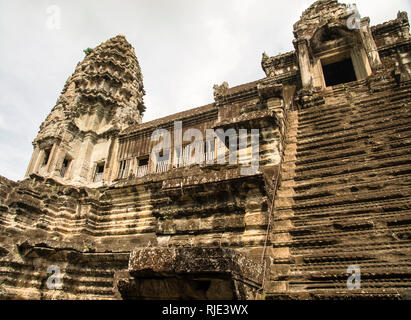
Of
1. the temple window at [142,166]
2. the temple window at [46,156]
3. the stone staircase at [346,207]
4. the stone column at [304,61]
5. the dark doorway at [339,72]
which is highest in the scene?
the dark doorway at [339,72]

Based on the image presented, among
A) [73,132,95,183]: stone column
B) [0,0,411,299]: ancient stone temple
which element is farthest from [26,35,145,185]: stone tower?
[0,0,411,299]: ancient stone temple

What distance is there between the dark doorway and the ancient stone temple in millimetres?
74

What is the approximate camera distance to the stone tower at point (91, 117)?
16688 mm

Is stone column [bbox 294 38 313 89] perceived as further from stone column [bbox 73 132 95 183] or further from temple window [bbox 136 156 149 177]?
stone column [bbox 73 132 95 183]

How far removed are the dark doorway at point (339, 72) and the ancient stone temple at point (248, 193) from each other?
7cm

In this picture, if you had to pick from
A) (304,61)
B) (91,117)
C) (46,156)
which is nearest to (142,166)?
A: (91,117)

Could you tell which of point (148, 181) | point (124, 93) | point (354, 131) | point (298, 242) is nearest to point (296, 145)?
point (354, 131)

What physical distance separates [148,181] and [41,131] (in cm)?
1098

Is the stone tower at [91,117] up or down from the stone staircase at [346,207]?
up

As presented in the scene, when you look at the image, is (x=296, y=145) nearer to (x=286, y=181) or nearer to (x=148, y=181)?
(x=286, y=181)

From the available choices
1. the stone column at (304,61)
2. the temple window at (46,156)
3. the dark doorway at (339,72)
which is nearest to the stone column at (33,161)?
the temple window at (46,156)

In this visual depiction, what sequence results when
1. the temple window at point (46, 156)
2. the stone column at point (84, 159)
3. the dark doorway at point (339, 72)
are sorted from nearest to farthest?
1. the dark doorway at point (339, 72)
2. the stone column at point (84, 159)
3. the temple window at point (46, 156)

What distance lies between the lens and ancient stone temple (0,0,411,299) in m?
3.07

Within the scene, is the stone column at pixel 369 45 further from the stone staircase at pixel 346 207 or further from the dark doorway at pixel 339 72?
the stone staircase at pixel 346 207
